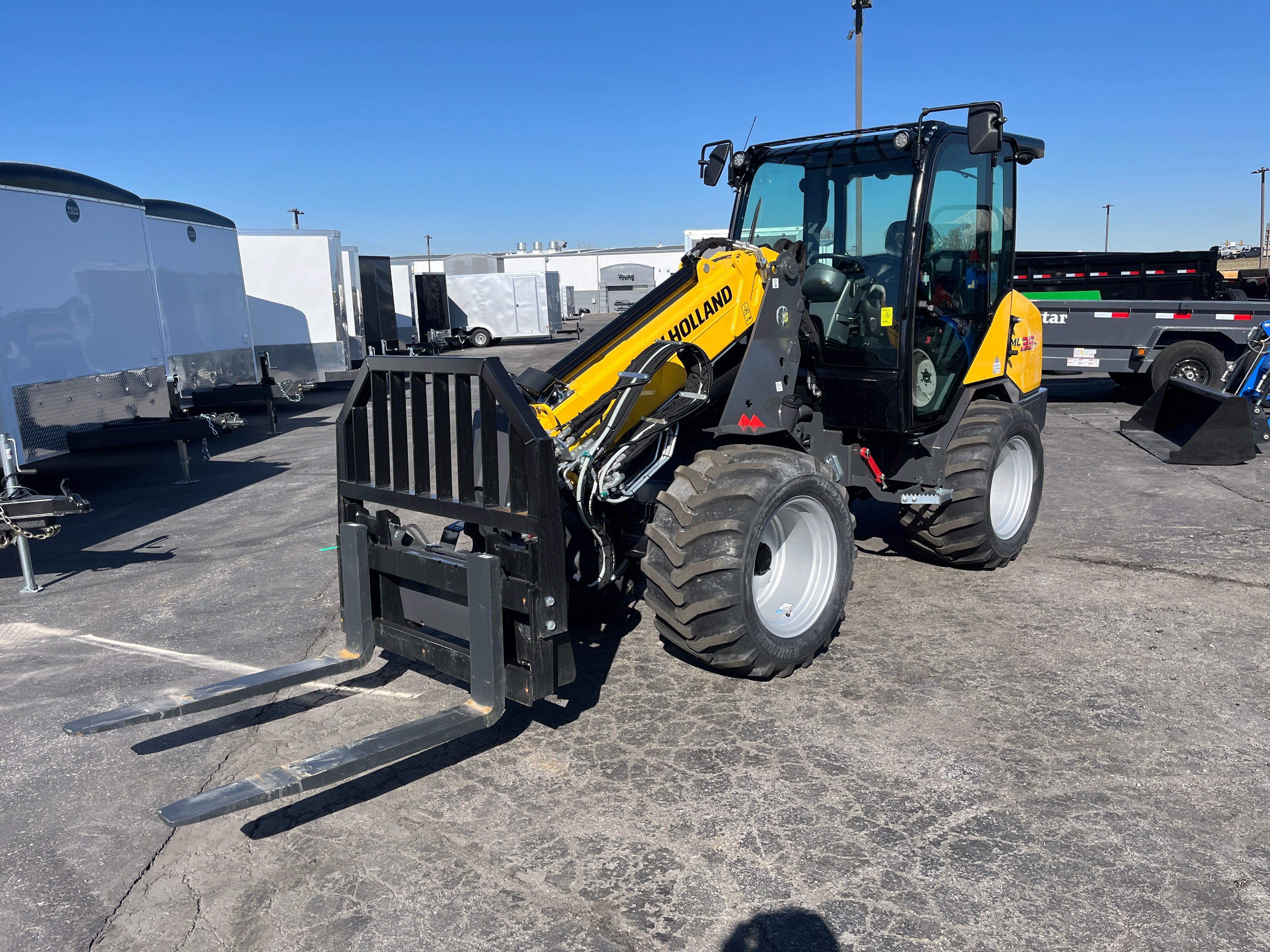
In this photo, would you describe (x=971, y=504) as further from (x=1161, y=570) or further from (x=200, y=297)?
(x=200, y=297)

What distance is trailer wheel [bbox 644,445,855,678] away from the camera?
432 cm

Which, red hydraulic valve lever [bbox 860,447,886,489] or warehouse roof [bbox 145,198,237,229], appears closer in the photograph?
red hydraulic valve lever [bbox 860,447,886,489]

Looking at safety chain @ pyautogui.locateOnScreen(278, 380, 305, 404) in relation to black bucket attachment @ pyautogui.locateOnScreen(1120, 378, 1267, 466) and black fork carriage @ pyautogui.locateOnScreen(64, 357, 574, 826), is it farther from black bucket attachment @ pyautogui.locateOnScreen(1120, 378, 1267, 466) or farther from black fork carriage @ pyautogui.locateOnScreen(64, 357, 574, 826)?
black bucket attachment @ pyautogui.locateOnScreen(1120, 378, 1267, 466)

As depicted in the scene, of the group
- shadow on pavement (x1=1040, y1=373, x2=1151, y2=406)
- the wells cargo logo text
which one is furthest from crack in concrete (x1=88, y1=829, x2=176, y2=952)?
shadow on pavement (x1=1040, y1=373, x2=1151, y2=406)

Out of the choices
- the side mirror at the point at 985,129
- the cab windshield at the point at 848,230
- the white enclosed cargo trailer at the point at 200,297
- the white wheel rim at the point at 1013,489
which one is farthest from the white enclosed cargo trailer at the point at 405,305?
the side mirror at the point at 985,129

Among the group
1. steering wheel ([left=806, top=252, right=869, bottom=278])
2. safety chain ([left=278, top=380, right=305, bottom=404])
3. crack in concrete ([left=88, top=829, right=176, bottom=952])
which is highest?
steering wheel ([left=806, top=252, right=869, bottom=278])

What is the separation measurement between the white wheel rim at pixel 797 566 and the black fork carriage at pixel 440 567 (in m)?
1.47

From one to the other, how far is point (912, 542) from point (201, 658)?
4739mm

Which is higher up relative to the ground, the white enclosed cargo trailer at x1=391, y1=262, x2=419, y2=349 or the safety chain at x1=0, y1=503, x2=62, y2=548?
the white enclosed cargo trailer at x1=391, y1=262, x2=419, y2=349

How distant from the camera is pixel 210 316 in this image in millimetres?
14227

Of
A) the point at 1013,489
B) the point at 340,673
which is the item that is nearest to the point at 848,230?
the point at 1013,489

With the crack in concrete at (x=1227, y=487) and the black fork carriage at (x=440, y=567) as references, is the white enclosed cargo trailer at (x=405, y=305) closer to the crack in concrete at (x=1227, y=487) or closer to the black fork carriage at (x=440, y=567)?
the crack in concrete at (x=1227, y=487)

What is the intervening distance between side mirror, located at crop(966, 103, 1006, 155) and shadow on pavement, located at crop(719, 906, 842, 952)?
3.99 m

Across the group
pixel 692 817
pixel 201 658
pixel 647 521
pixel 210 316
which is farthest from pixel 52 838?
pixel 210 316
